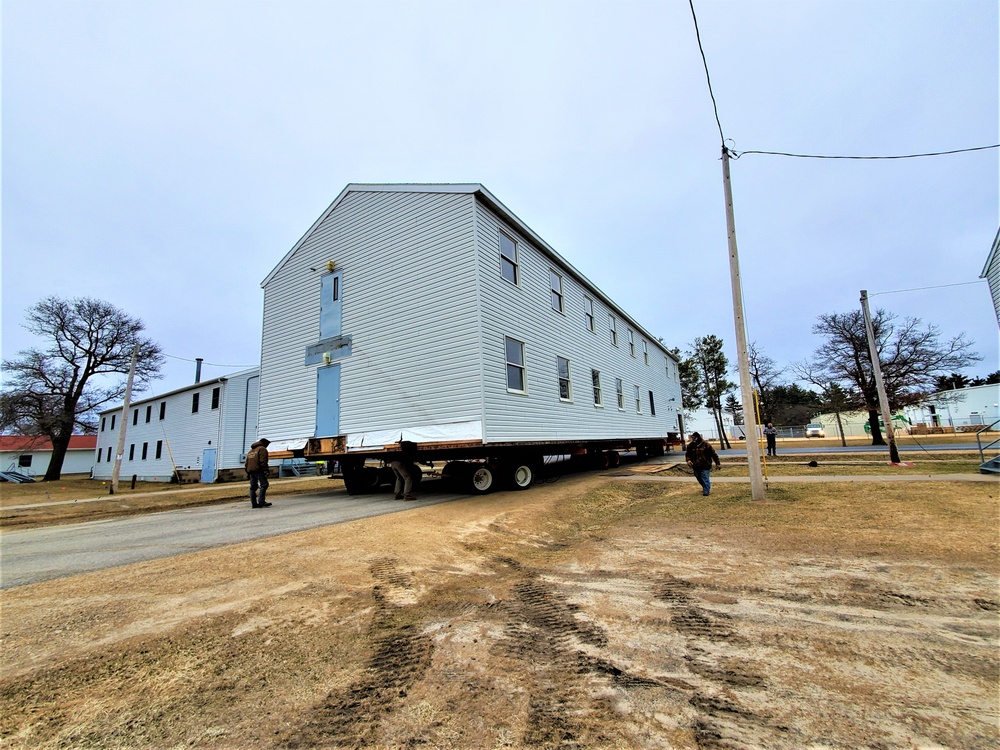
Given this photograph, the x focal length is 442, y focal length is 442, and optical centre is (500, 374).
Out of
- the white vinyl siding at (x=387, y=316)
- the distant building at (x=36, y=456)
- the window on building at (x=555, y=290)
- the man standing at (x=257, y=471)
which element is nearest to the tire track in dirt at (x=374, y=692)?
the white vinyl siding at (x=387, y=316)

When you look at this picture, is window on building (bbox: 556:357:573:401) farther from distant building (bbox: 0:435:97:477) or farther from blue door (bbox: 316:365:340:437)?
distant building (bbox: 0:435:97:477)

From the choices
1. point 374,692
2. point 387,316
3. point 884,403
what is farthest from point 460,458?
point 884,403

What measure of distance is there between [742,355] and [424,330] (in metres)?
7.39

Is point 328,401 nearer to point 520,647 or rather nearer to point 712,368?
point 520,647

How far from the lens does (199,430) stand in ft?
90.5

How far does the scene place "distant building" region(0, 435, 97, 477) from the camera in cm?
4925

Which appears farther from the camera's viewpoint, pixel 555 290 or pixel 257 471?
pixel 555 290

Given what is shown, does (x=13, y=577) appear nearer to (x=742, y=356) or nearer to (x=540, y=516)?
(x=540, y=516)

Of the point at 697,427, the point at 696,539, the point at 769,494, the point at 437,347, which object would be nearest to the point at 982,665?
the point at 696,539

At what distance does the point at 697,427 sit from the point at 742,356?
50820 millimetres

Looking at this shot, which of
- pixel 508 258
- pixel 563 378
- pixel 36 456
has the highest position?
pixel 508 258

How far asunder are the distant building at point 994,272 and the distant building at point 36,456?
6949 cm

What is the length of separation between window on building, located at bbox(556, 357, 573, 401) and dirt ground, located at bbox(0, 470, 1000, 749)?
8.63 meters

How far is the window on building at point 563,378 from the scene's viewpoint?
46.8 feet
